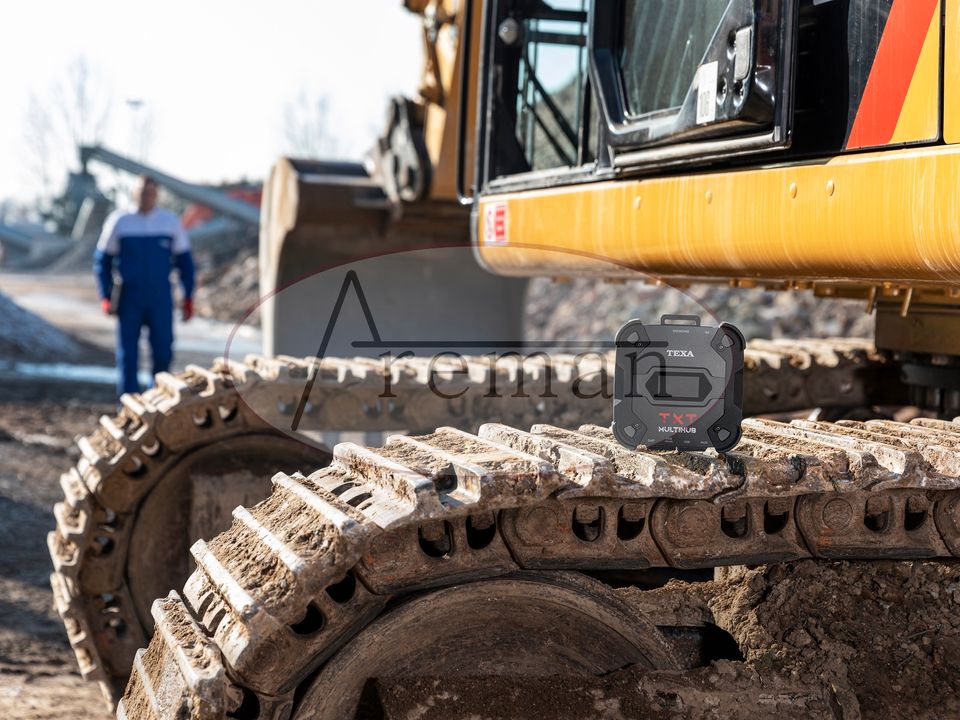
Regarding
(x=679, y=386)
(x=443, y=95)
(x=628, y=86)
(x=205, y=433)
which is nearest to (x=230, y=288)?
(x=443, y=95)

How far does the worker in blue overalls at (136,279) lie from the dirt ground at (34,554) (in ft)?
2.76

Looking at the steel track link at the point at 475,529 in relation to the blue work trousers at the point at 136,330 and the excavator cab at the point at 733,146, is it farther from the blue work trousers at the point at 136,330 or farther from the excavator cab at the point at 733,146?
the blue work trousers at the point at 136,330

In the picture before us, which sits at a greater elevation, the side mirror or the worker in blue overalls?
the side mirror

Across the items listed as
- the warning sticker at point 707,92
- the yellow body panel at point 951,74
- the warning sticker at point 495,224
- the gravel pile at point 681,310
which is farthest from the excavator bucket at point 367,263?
the yellow body panel at point 951,74

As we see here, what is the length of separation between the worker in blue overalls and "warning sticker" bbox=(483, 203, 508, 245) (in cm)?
415

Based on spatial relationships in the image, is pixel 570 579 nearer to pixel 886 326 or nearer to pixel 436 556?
pixel 436 556

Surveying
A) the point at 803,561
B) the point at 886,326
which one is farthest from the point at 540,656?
the point at 886,326

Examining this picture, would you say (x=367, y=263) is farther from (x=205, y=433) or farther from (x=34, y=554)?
(x=205, y=433)

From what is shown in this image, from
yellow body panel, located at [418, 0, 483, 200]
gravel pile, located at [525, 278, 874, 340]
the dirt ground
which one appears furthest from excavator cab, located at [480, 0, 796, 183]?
gravel pile, located at [525, 278, 874, 340]

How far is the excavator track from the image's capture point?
393 cm

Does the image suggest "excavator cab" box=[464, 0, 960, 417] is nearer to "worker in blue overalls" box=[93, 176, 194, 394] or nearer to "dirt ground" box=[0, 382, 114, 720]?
Result: "dirt ground" box=[0, 382, 114, 720]

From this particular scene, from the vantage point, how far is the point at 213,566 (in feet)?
7.22

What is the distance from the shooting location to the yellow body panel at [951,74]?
2.10 meters

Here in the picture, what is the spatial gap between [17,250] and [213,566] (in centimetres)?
3584
